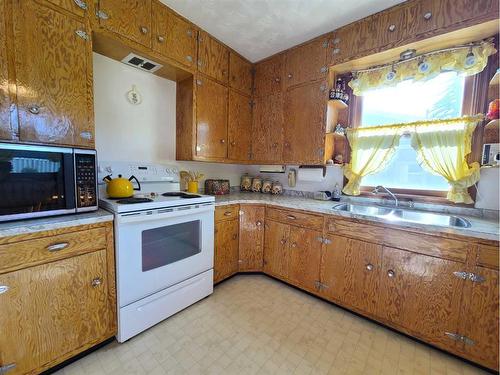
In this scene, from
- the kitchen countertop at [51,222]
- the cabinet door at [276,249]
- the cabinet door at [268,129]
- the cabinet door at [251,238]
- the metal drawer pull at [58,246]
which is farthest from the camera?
the cabinet door at [268,129]

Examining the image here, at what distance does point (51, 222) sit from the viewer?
3.77ft

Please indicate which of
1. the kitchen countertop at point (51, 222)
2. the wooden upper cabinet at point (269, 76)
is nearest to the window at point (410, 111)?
the wooden upper cabinet at point (269, 76)

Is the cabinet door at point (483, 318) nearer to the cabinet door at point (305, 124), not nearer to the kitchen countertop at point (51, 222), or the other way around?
the cabinet door at point (305, 124)

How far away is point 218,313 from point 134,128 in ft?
6.19

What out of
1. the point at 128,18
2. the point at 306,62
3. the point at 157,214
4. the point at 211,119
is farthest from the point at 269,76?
the point at 157,214

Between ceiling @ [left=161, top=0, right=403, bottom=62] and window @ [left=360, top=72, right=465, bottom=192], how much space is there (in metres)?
0.72

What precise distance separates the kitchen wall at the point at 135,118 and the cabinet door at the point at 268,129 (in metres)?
0.65

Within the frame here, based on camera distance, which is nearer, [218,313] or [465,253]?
[465,253]

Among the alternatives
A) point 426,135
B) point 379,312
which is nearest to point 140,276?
point 379,312

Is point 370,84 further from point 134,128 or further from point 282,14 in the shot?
point 134,128

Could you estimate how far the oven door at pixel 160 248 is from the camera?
4.65 feet

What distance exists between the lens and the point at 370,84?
2.05m

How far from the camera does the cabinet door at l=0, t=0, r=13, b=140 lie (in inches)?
44.0

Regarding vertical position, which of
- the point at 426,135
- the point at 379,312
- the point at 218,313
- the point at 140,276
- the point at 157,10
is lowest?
the point at 218,313
